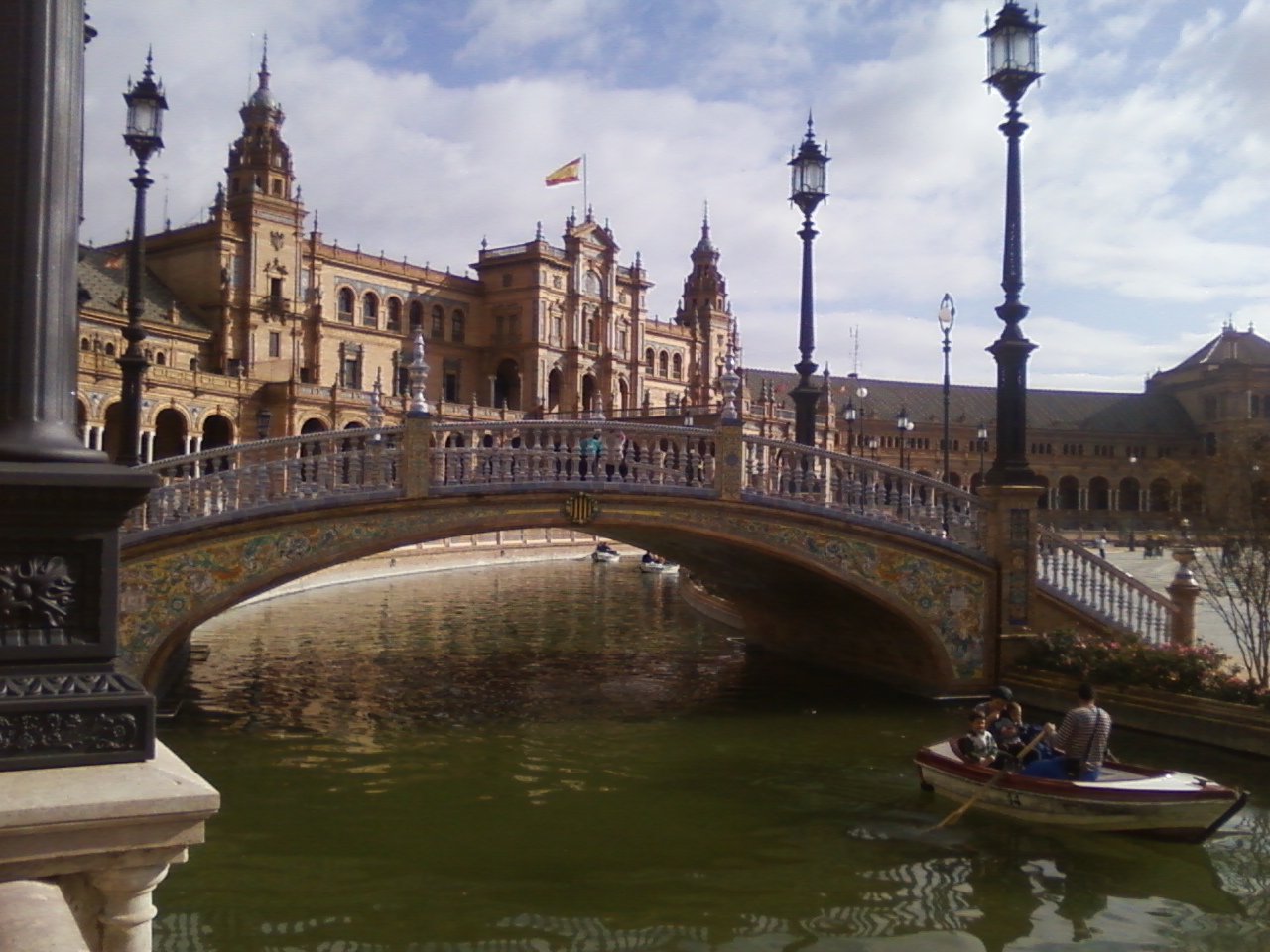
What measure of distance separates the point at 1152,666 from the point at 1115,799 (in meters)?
4.48

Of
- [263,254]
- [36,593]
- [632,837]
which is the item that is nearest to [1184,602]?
[632,837]

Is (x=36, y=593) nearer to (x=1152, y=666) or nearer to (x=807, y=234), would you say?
(x=1152, y=666)

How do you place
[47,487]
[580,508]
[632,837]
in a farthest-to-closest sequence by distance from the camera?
[580,508]
[632,837]
[47,487]

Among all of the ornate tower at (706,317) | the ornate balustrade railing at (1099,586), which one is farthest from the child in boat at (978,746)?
the ornate tower at (706,317)

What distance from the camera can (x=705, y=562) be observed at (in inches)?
744

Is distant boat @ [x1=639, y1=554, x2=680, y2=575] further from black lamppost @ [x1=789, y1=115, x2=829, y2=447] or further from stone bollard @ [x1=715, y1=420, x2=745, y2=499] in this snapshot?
stone bollard @ [x1=715, y1=420, x2=745, y2=499]


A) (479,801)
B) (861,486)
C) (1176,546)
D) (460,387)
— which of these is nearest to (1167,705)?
(1176,546)

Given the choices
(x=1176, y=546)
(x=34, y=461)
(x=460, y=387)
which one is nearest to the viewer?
(x=34, y=461)

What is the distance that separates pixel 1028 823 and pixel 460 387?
69.9m

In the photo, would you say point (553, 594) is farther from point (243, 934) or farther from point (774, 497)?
point (243, 934)

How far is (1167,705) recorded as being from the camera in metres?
13.7

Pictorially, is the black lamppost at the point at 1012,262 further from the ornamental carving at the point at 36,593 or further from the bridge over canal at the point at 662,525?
the ornamental carving at the point at 36,593

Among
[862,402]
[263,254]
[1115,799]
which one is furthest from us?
[862,402]

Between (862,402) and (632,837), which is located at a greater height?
(862,402)
